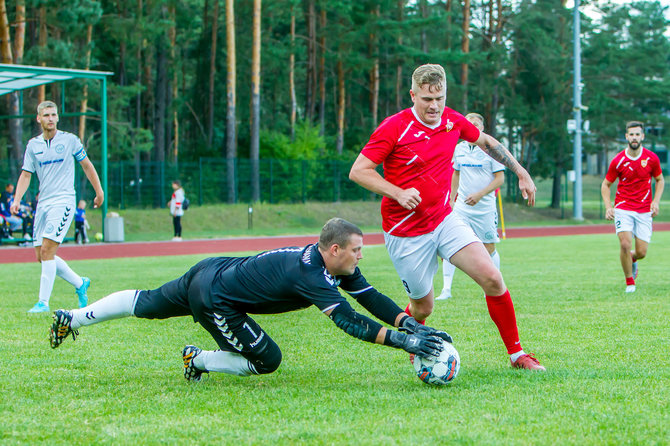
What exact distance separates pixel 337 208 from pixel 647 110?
23936mm

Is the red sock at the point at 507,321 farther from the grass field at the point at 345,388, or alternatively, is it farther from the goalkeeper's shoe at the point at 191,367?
the goalkeeper's shoe at the point at 191,367

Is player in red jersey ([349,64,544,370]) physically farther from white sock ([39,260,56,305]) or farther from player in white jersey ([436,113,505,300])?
white sock ([39,260,56,305])

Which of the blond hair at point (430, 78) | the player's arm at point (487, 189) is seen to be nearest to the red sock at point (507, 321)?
the blond hair at point (430, 78)

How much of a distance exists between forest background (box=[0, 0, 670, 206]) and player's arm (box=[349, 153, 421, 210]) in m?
31.9

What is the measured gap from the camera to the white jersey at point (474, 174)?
1014cm

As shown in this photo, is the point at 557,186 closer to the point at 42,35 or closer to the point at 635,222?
the point at 42,35

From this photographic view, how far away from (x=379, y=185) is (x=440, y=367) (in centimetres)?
129

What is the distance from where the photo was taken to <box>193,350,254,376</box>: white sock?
5539 millimetres

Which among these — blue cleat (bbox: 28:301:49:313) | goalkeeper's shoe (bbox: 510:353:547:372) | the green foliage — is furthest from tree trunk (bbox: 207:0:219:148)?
goalkeeper's shoe (bbox: 510:353:547:372)

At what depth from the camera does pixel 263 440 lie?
13.3 feet

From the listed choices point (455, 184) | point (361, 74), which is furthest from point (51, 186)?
point (361, 74)

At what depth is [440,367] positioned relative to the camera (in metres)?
5.18

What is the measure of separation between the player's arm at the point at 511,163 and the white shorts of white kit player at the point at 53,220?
4915 mm

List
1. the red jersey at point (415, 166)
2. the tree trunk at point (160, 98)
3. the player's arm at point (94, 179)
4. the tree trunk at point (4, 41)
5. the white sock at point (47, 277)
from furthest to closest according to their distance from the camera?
1. the tree trunk at point (160, 98)
2. the tree trunk at point (4, 41)
3. the white sock at point (47, 277)
4. the player's arm at point (94, 179)
5. the red jersey at point (415, 166)
